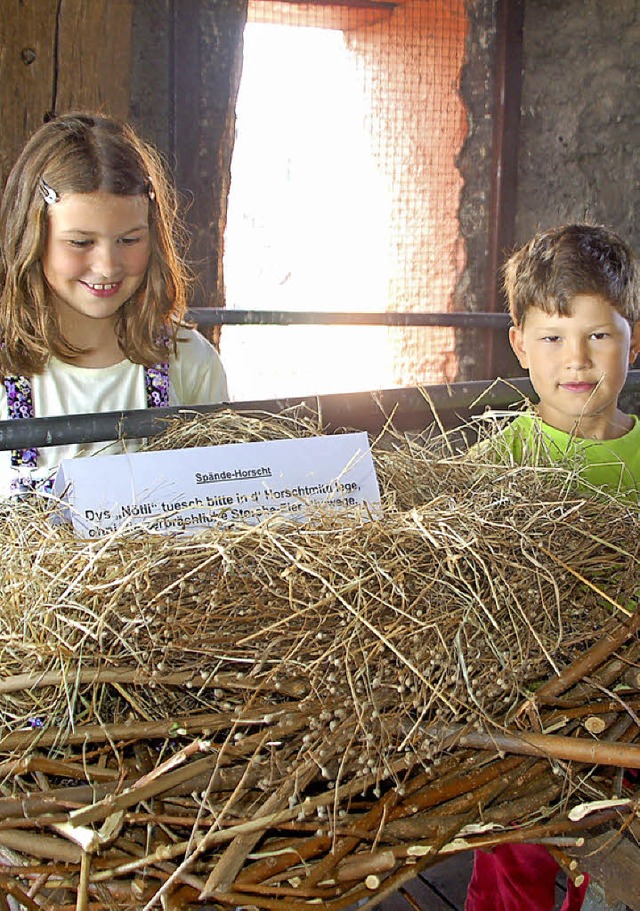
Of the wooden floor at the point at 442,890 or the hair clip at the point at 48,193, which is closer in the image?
the hair clip at the point at 48,193

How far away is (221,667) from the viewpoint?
72 cm

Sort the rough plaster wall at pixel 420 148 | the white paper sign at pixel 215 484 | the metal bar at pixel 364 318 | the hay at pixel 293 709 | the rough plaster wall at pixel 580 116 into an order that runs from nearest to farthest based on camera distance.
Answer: the hay at pixel 293 709 → the white paper sign at pixel 215 484 → the metal bar at pixel 364 318 → the rough plaster wall at pixel 580 116 → the rough plaster wall at pixel 420 148

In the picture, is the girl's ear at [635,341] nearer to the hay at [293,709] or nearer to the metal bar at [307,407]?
the metal bar at [307,407]

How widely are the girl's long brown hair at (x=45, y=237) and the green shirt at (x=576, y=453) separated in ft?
1.81

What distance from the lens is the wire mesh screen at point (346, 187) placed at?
10.0 feet

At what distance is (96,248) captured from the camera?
4.27 feet

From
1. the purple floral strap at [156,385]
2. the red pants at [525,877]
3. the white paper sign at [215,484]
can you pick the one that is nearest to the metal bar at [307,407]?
the white paper sign at [215,484]

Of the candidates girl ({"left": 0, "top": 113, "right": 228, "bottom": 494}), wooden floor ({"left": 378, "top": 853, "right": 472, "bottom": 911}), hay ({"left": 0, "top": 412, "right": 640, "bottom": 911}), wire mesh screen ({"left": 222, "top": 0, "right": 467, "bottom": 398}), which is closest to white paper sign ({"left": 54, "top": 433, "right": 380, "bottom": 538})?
hay ({"left": 0, "top": 412, "right": 640, "bottom": 911})

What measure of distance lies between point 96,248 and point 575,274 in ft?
2.09

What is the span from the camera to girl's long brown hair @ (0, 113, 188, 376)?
1.32 m

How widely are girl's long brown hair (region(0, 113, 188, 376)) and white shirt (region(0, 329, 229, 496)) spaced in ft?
0.08

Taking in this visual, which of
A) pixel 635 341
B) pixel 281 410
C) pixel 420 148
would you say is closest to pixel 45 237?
pixel 281 410

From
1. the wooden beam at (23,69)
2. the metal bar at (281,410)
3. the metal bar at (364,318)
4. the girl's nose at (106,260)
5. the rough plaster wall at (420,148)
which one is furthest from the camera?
the rough plaster wall at (420,148)

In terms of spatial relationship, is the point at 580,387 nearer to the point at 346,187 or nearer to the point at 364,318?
the point at 364,318
